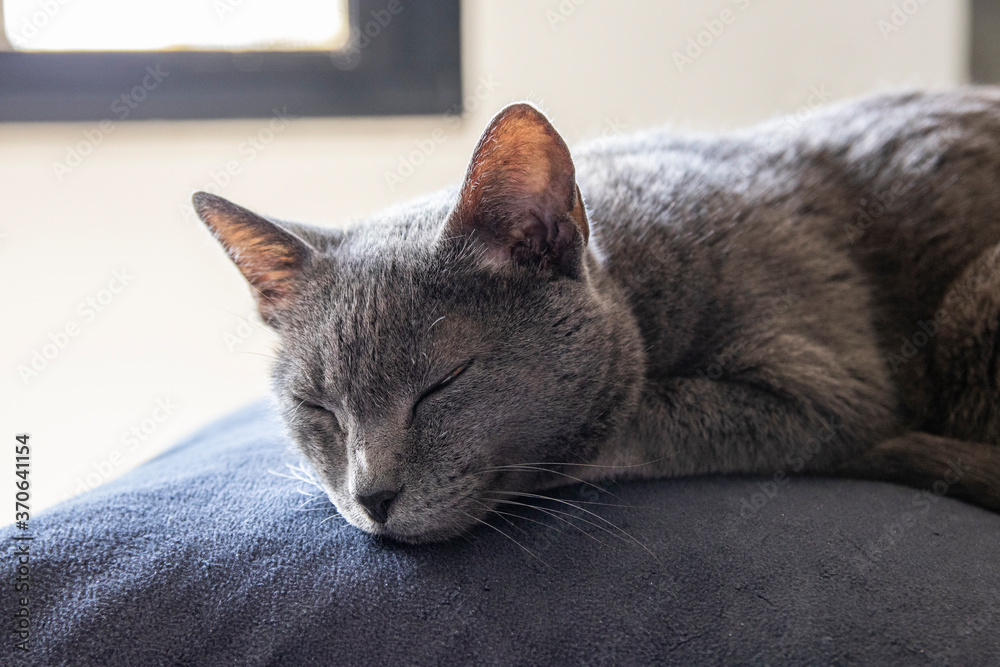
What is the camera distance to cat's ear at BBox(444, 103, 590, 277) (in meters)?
0.81

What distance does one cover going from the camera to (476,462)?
31.8 inches

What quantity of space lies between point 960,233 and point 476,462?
91cm

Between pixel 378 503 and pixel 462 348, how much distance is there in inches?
7.6

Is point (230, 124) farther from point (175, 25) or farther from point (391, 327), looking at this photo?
point (391, 327)

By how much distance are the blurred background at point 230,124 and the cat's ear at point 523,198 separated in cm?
116

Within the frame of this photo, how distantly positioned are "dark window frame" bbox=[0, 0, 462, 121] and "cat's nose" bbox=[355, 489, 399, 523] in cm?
159

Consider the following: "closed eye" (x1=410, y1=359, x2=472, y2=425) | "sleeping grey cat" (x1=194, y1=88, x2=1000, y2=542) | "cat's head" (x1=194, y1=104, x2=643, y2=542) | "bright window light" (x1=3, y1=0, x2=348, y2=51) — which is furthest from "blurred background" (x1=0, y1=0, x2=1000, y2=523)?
"closed eye" (x1=410, y1=359, x2=472, y2=425)

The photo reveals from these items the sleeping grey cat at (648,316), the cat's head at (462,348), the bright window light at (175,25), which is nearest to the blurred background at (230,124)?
the bright window light at (175,25)

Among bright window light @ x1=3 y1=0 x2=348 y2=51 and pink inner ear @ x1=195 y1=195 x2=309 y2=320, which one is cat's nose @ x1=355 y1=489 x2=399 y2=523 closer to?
pink inner ear @ x1=195 y1=195 x2=309 y2=320

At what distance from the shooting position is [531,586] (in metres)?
0.71

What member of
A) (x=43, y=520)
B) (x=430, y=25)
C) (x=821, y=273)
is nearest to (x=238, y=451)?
(x=43, y=520)

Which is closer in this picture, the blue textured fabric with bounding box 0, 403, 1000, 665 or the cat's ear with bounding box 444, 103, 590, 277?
the blue textured fabric with bounding box 0, 403, 1000, 665

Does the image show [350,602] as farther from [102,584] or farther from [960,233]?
[960,233]

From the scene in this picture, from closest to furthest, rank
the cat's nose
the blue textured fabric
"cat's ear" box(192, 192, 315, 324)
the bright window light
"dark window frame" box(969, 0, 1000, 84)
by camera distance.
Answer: the blue textured fabric → the cat's nose → "cat's ear" box(192, 192, 315, 324) → the bright window light → "dark window frame" box(969, 0, 1000, 84)
